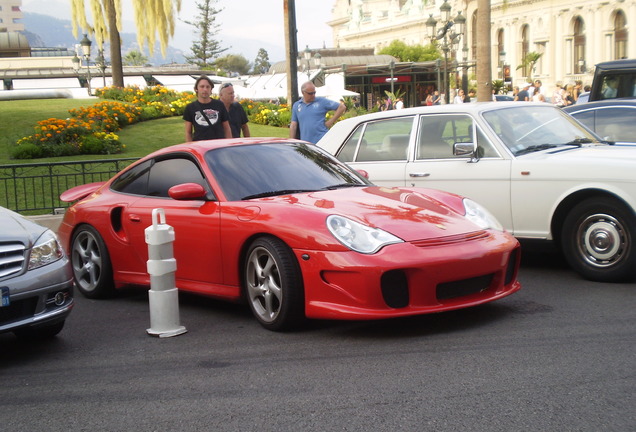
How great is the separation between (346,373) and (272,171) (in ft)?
7.62

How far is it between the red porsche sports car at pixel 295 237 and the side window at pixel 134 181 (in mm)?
13

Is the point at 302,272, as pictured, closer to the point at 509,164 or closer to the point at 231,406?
the point at 231,406

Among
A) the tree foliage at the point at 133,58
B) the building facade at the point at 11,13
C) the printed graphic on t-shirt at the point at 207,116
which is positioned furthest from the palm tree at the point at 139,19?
the building facade at the point at 11,13

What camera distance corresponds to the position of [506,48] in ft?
323

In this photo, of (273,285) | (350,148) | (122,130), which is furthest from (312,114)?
(122,130)

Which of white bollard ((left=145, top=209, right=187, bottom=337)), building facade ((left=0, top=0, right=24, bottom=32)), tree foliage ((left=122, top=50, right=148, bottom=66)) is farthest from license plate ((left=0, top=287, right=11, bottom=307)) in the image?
building facade ((left=0, top=0, right=24, bottom=32))

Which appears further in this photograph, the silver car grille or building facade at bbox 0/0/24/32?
building facade at bbox 0/0/24/32

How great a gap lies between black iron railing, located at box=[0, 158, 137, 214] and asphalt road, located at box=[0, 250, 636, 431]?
20.7 ft

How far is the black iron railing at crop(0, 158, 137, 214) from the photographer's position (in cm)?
1250

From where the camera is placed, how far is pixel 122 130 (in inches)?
937

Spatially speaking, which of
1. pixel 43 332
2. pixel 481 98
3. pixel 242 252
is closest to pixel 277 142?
pixel 242 252

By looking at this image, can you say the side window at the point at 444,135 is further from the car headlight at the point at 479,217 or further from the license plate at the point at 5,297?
the license plate at the point at 5,297

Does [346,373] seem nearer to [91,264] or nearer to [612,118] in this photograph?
[91,264]

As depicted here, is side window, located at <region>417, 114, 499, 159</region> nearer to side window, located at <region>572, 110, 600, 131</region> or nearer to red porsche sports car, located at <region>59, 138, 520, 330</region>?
red porsche sports car, located at <region>59, 138, 520, 330</region>
